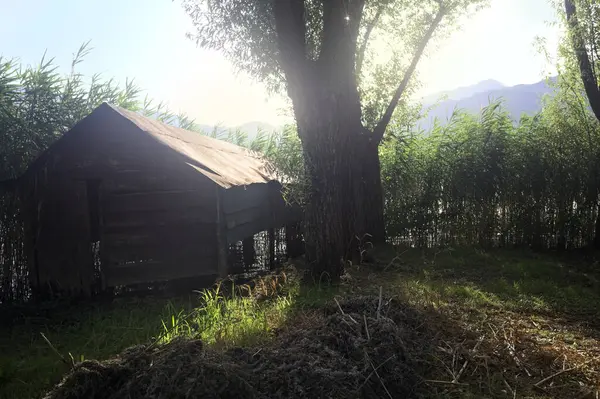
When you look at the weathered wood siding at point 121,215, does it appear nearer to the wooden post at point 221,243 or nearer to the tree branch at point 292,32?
the wooden post at point 221,243

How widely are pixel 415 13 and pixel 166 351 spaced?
440 inches

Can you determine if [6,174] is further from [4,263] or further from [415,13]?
[415,13]

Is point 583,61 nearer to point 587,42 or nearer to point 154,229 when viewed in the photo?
point 587,42

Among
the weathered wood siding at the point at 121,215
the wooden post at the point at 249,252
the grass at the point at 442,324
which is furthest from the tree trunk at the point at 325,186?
the wooden post at the point at 249,252

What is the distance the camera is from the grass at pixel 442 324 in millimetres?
3025

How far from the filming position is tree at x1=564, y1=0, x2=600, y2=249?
9.33 meters

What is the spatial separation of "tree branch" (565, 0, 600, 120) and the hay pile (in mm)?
8873

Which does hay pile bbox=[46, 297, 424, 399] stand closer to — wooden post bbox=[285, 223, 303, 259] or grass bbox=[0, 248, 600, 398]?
grass bbox=[0, 248, 600, 398]

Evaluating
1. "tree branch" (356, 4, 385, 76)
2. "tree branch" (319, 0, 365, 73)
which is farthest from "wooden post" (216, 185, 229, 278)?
"tree branch" (356, 4, 385, 76)

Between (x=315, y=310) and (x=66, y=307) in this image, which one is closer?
(x=315, y=310)

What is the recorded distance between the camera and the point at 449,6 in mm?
10492

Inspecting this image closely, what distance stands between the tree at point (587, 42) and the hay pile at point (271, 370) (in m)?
8.90

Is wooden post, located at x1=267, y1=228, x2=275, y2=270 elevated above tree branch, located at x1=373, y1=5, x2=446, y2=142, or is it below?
below

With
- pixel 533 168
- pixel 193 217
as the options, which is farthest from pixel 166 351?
pixel 533 168
